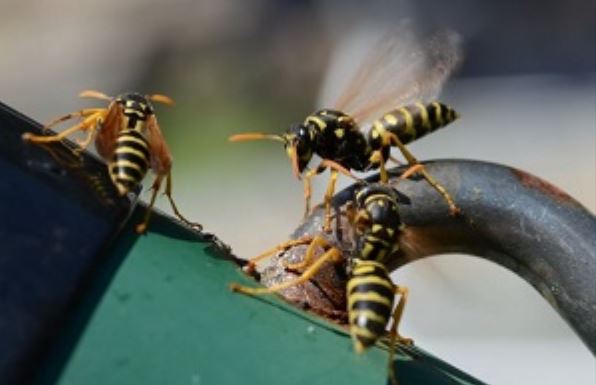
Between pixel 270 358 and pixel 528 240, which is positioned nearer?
pixel 270 358

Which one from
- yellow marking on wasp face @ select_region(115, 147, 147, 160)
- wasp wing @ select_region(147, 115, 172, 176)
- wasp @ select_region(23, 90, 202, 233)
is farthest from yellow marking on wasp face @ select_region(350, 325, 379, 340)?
wasp wing @ select_region(147, 115, 172, 176)

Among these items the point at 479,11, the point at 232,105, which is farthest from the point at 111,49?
the point at 479,11

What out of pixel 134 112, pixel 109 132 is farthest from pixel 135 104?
pixel 109 132

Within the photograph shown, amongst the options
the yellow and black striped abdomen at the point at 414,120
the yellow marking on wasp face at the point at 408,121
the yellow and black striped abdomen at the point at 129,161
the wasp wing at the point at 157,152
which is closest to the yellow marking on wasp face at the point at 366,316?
the yellow and black striped abdomen at the point at 129,161

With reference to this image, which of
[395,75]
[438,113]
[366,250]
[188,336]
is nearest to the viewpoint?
[188,336]

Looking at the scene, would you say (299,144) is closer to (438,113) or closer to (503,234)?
(438,113)

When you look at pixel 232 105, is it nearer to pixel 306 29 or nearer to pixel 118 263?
pixel 306 29
